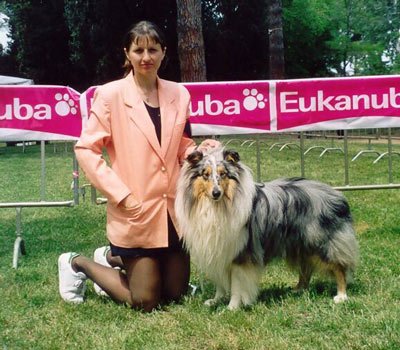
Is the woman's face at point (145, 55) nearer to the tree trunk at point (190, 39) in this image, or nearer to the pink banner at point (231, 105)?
the pink banner at point (231, 105)

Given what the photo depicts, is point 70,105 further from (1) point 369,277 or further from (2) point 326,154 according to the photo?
(2) point 326,154

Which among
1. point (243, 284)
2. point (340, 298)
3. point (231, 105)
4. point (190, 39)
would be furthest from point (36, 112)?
point (190, 39)

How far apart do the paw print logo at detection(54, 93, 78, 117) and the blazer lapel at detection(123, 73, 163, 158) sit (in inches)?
70.1

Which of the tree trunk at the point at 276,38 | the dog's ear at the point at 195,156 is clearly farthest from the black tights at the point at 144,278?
the tree trunk at the point at 276,38

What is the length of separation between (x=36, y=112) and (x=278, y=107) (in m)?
2.42

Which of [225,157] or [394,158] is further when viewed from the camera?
[394,158]

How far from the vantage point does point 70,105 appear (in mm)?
5801

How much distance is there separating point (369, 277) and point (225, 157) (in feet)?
6.06

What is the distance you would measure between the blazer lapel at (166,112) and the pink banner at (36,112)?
177cm

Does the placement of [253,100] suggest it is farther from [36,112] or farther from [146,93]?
[36,112]

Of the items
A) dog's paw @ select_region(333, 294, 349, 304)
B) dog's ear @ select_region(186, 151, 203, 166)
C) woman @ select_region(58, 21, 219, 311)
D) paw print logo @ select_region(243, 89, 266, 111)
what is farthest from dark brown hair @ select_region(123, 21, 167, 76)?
dog's paw @ select_region(333, 294, 349, 304)

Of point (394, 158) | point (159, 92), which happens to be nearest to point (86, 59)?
point (394, 158)

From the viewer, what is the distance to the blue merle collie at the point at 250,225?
3963 millimetres

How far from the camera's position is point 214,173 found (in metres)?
3.86
